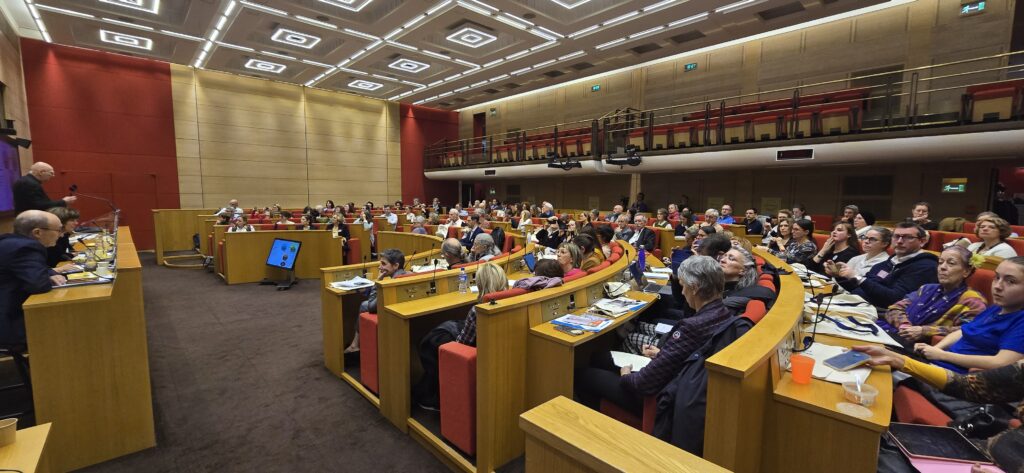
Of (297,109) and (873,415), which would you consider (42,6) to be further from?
(873,415)

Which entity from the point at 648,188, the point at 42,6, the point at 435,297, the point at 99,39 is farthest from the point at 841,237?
the point at 99,39

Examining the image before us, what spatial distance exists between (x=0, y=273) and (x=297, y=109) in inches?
543

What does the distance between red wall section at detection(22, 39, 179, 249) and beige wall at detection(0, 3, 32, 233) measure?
0.45 metres

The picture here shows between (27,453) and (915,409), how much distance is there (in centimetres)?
338

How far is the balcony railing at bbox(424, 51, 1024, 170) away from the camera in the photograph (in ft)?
23.9

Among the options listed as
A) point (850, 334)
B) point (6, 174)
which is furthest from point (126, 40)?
point (850, 334)

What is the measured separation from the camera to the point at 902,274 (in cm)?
339

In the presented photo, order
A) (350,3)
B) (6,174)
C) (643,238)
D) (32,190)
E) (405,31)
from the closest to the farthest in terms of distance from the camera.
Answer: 1. (32,190)
2. (6,174)
3. (643,238)
4. (350,3)
5. (405,31)

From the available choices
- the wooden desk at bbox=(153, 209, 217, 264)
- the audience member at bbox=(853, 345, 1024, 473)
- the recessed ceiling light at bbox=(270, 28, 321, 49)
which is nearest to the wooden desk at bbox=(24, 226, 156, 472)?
the audience member at bbox=(853, 345, 1024, 473)

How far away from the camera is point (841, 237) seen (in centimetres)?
445

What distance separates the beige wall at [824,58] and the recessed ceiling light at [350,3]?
8.90 metres

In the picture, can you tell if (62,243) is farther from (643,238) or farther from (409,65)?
(409,65)

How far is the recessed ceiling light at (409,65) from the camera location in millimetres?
12133

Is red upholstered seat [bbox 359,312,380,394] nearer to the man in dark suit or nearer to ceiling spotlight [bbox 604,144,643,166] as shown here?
the man in dark suit
